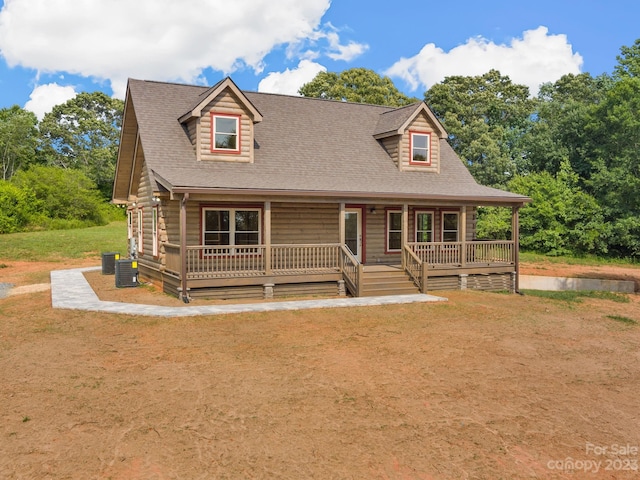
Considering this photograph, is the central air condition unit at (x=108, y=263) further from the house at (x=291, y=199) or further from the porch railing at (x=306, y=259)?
the porch railing at (x=306, y=259)

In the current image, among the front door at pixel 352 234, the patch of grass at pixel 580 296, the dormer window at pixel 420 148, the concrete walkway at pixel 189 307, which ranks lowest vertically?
the patch of grass at pixel 580 296

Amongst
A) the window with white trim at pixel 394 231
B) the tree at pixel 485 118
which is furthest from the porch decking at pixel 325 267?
the tree at pixel 485 118

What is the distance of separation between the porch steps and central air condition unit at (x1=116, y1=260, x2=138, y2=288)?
799 centimetres

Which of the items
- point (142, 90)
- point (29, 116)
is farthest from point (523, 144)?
point (29, 116)

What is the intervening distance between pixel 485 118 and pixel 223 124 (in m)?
42.4

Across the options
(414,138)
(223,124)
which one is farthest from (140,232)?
(414,138)

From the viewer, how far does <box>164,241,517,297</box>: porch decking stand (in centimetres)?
1539

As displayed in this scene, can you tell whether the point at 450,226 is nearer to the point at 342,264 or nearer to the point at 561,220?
the point at 342,264

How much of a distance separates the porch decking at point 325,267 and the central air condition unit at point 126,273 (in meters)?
1.61

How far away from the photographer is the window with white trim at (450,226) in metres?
21.3

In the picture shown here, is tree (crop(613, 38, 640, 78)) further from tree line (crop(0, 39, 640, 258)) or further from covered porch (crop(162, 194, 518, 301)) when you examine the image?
covered porch (crop(162, 194, 518, 301))

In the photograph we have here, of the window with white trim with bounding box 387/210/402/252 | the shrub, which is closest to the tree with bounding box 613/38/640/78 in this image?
the window with white trim with bounding box 387/210/402/252

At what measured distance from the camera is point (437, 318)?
12898 mm

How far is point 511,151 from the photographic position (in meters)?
46.7
